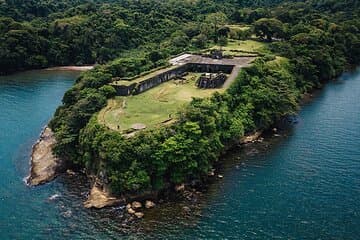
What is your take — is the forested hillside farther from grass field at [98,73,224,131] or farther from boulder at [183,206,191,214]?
boulder at [183,206,191,214]

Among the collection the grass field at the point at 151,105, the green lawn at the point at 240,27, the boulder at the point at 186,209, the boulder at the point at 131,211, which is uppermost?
the green lawn at the point at 240,27

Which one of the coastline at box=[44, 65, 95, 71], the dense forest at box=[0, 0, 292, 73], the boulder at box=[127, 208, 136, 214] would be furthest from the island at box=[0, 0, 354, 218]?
the coastline at box=[44, 65, 95, 71]

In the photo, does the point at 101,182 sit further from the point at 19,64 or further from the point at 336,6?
→ the point at 336,6

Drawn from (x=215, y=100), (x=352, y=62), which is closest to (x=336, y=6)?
(x=352, y=62)

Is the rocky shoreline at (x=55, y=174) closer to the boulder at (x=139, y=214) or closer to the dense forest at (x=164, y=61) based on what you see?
the boulder at (x=139, y=214)

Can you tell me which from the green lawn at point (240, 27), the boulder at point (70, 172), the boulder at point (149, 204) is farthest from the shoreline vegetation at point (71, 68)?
the boulder at point (149, 204)
